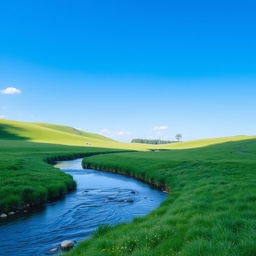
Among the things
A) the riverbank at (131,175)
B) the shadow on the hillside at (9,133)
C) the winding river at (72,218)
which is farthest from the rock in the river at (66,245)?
the shadow on the hillside at (9,133)

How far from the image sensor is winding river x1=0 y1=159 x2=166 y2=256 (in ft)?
41.5

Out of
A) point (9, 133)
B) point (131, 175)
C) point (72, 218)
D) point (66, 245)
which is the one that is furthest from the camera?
point (9, 133)

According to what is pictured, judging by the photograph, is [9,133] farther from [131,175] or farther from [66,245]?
[66,245]

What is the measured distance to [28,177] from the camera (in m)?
24.7

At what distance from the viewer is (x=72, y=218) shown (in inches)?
658

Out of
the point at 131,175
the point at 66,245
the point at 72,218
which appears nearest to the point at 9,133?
the point at 131,175

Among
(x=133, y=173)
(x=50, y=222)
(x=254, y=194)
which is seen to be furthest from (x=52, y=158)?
(x=254, y=194)

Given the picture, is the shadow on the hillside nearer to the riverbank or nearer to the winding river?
the riverbank

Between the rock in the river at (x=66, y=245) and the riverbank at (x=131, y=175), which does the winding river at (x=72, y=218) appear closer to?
the rock in the river at (x=66, y=245)

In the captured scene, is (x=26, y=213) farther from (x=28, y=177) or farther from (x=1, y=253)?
(x=28, y=177)

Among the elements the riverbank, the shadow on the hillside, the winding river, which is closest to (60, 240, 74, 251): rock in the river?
the winding river

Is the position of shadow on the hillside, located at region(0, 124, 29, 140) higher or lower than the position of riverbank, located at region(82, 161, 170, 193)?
higher

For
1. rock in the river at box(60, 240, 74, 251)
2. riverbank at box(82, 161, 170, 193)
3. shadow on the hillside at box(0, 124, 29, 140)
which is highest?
shadow on the hillside at box(0, 124, 29, 140)

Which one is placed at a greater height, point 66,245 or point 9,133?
point 9,133
